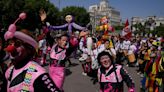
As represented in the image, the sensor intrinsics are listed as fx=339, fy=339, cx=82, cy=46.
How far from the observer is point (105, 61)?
4.83 metres

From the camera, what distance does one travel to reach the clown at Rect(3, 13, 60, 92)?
8.39 feet

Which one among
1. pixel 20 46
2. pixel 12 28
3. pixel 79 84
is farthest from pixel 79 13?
pixel 20 46

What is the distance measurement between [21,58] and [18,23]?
43cm

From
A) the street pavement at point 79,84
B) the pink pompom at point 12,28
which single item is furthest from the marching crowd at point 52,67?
the street pavement at point 79,84

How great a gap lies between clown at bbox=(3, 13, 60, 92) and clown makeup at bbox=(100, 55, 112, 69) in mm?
2210

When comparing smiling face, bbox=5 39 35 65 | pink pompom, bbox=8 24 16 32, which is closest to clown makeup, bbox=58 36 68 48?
pink pompom, bbox=8 24 16 32

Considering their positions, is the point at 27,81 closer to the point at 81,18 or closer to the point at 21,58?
the point at 21,58

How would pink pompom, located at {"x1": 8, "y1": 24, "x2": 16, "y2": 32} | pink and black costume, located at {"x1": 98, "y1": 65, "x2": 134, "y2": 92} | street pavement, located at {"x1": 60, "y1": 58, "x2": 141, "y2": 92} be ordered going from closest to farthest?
pink pompom, located at {"x1": 8, "y1": 24, "x2": 16, "y2": 32}
pink and black costume, located at {"x1": 98, "y1": 65, "x2": 134, "y2": 92}
street pavement, located at {"x1": 60, "y1": 58, "x2": 141, "y2": 92}

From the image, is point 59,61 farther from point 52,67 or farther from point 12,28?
point 12,28

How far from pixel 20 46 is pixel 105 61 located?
7.61ft

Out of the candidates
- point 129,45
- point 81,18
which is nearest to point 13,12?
point 129,45

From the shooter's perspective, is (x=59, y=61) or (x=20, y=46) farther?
(x=59, y=61)

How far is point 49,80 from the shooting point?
256 cm

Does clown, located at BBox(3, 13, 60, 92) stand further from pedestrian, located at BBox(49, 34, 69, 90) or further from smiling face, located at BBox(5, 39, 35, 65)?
pedestrian, located at BBox(49, 34, 69, 90)
